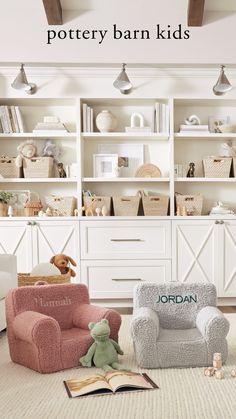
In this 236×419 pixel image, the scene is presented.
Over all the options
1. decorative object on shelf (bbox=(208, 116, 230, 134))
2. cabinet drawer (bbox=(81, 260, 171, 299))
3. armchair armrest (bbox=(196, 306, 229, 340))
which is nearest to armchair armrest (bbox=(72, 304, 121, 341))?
armchair armrest (bbox=(196, 306, 229, 340))

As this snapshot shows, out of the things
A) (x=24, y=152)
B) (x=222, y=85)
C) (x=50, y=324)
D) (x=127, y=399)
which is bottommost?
(x=127, y=399)

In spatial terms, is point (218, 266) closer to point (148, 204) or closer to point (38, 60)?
point (148, 204)

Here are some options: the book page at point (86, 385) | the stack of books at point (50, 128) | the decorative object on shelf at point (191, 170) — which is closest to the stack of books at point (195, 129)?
the decorative object on shelf at point (191, 170)

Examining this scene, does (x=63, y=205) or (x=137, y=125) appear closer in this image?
(x=63, y=205)

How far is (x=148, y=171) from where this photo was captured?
16.2 feet

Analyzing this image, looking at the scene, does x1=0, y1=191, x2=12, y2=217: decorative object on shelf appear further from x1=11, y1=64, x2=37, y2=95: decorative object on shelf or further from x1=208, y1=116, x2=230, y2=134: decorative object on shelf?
x1=208, y1=116, x2=230, y2=134: decorative object on shelf

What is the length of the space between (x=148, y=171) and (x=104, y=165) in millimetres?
433

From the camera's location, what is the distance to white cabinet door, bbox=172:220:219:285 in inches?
187

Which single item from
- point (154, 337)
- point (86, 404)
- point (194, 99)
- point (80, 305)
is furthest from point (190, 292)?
point (194, 99)

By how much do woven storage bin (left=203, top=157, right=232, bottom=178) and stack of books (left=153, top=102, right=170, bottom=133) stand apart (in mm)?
505

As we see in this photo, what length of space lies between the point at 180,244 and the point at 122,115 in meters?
1.41

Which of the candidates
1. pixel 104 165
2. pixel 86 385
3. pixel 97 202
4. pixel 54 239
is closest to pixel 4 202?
pixel 54 239

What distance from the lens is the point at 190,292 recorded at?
298 cm

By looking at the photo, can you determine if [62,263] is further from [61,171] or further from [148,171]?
[148,171]
